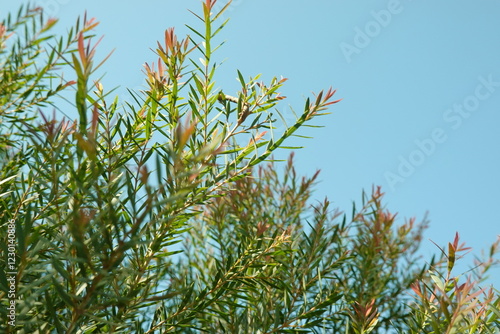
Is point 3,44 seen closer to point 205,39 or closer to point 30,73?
point 30,73

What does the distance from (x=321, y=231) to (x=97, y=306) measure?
79 cm

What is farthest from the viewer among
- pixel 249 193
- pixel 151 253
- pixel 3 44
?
pixel 249 193

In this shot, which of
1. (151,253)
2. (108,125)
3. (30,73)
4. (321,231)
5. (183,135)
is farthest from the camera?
(30,73)

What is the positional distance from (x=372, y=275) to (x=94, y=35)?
113 cm

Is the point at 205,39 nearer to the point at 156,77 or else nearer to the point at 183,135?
the point at 156,77

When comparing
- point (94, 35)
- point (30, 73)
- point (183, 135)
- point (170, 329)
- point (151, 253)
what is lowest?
point (170, 329)

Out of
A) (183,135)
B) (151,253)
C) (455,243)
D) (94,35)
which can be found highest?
(94,35)

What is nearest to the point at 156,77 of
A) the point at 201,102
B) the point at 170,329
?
the point at 201,102

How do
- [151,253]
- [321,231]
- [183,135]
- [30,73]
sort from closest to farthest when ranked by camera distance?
1. [183,135]
2. [151,253]
3. [321,231]
4. [30,73]

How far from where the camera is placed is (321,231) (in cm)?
123

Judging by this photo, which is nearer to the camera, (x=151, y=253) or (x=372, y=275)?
(x=151, y=253)

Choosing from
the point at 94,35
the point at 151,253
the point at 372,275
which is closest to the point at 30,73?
the point at 94,35

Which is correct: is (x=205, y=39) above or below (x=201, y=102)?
above

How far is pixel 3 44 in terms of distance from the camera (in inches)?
60.9
